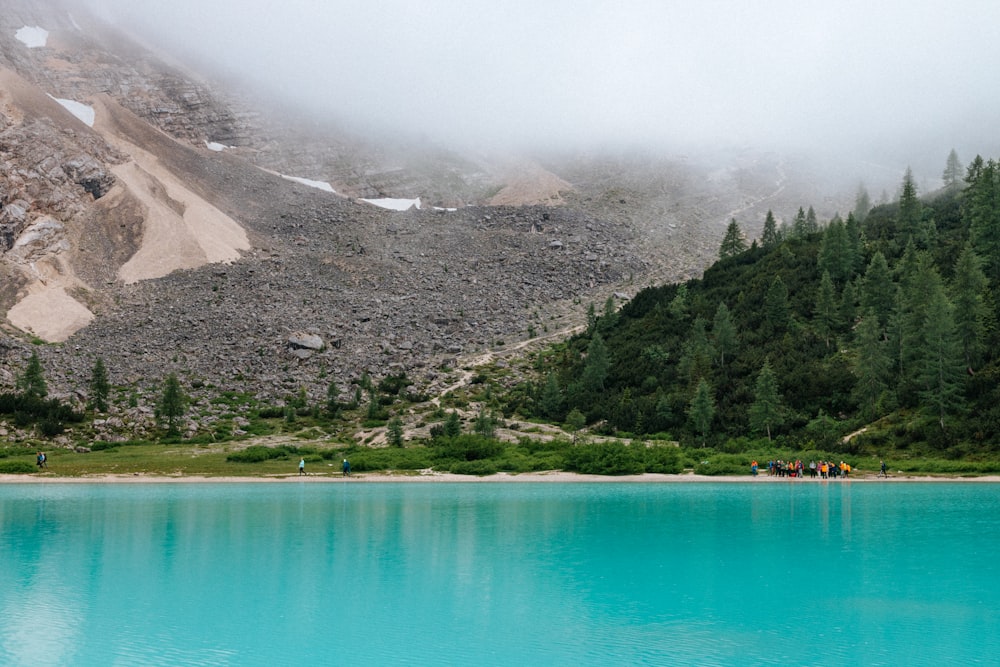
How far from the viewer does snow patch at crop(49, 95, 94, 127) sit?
136 meters

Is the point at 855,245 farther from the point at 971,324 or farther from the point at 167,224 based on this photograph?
the point at 167,224

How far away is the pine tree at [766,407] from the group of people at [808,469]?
8213 millimetres

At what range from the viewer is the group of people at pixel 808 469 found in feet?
149

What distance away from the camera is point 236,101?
17288cm

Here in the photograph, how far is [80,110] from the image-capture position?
138 meters

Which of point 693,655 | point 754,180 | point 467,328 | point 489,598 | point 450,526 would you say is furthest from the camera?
point 754,180

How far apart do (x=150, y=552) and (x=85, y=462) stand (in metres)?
36.8

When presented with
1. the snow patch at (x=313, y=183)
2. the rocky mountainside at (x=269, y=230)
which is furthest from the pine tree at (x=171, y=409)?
the snow patch at (x=313, y=183)

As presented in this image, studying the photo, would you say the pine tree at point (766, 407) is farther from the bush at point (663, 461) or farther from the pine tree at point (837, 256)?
the pine tree at point (837, 256)

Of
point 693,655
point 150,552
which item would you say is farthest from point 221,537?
point 693,655

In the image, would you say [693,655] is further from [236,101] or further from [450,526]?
[236,101]

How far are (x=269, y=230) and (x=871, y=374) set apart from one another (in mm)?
92682

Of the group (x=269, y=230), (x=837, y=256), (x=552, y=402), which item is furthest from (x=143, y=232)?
(x=837, y=256)

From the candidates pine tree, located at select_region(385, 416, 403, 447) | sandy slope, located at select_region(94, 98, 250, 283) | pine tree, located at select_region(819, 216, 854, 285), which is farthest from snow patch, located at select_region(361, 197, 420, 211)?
pine tree, located at select_region(385, 416, 403, 447)
